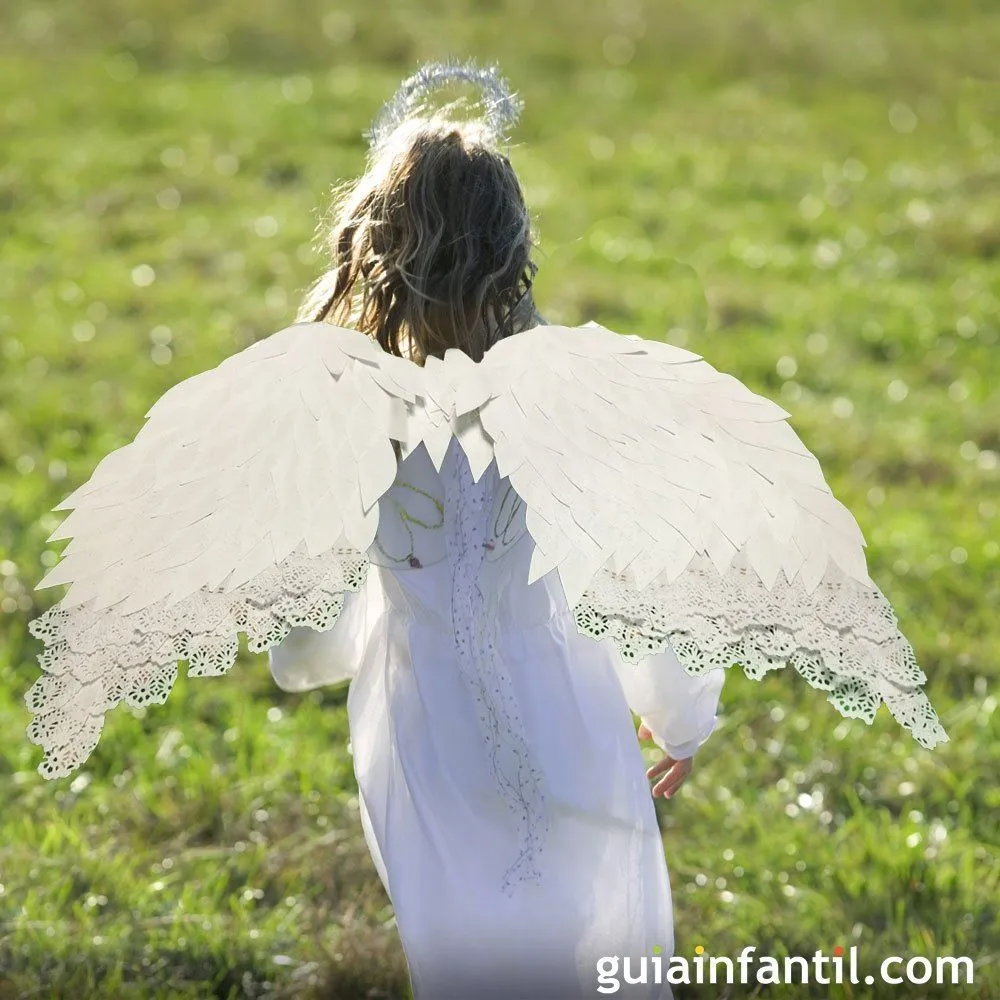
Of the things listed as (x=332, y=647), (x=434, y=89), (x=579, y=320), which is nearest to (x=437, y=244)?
(x=434, y=89)

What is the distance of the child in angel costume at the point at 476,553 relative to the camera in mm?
1904

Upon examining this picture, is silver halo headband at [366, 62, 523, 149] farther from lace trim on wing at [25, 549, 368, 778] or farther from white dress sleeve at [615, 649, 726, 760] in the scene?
white dress sleeve at [615, 649, 726, 760]

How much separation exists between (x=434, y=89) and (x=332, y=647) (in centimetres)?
99

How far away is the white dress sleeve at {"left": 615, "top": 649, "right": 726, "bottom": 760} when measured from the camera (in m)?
2.40

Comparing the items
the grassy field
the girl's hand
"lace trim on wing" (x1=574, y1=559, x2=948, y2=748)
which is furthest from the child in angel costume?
the grassy field

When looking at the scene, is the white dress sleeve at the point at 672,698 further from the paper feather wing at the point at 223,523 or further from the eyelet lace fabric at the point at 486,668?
the paper feather wing at the point at 223,523

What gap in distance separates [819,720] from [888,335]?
3.18m

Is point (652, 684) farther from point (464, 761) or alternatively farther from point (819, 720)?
point (819, 720)

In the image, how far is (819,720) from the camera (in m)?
3.96

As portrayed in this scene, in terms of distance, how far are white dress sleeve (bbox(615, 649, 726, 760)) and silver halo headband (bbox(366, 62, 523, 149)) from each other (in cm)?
94

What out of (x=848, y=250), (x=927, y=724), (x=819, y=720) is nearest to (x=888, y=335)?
(x=848, y=250)

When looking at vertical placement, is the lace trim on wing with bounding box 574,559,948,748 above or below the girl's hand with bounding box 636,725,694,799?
above

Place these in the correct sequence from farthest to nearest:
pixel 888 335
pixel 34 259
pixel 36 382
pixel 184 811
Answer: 1. pixel 34 259
2. pixel 888 335
3. pixel 36 382
4. pixel 184 811

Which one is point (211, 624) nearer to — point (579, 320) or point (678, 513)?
point (678, 513)
